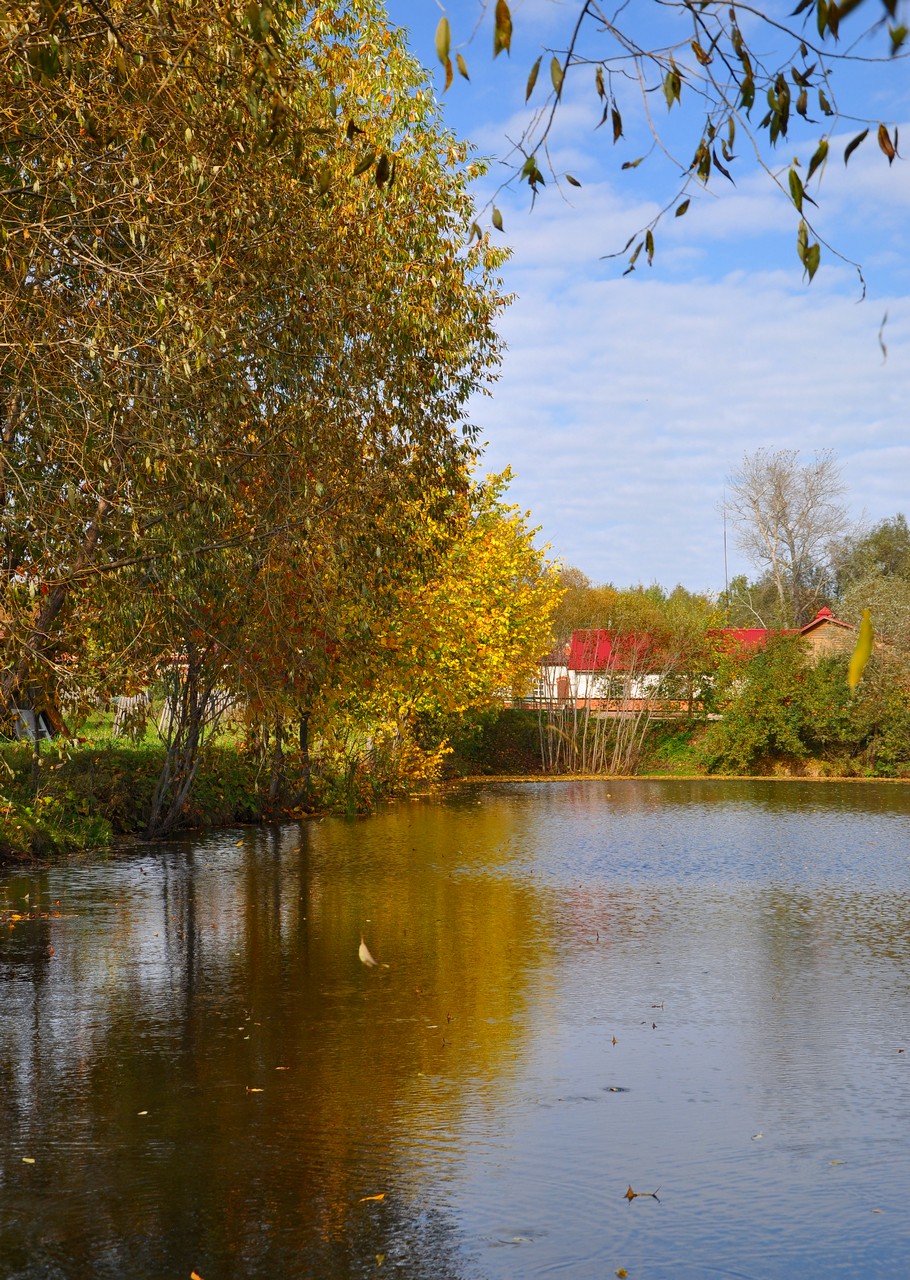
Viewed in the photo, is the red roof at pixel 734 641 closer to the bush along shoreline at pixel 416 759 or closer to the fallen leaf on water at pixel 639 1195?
the bush along shoreline at pixel 416 759

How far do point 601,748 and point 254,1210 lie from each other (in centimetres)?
3492

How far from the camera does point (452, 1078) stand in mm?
7285

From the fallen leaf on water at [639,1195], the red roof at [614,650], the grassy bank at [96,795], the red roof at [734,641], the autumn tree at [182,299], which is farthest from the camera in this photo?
the red roof at [734,641]

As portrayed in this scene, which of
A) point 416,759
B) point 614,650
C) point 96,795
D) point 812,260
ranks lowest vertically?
point 96,795

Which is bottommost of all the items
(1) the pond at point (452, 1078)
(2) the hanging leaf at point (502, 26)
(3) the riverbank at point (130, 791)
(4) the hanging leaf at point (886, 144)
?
(1) the pond at point (452, 1078)

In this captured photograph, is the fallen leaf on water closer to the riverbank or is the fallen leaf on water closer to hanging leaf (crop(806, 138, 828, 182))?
hanging leaf (crop(806, 138, 828, 182))

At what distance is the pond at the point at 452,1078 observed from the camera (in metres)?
5.02

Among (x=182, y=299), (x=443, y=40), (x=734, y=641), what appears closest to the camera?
(x=443, y=40)

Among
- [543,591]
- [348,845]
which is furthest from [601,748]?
[348,845]

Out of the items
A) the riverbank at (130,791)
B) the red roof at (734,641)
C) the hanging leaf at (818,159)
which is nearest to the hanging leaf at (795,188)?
the hanging leaf at (818,159)

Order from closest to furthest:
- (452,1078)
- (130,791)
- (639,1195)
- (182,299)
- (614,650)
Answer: (639,1195) → (452,1078) → (182,299) → (130,791) → (614,650)

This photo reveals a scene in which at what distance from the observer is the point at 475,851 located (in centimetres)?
1864

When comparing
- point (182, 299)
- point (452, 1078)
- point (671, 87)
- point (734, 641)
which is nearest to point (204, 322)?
point (182, 299)

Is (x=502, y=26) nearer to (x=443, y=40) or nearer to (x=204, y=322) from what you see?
(x=443, y=40)
